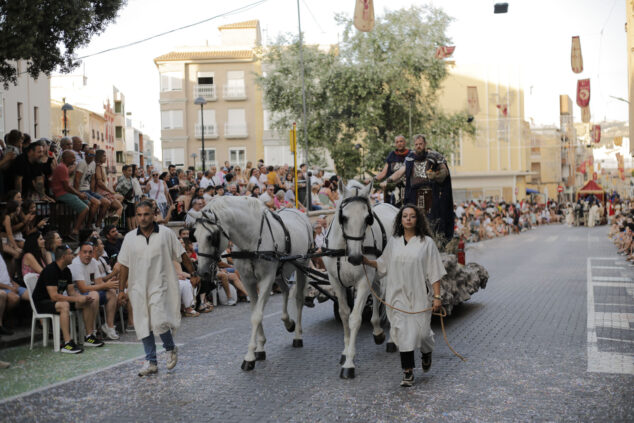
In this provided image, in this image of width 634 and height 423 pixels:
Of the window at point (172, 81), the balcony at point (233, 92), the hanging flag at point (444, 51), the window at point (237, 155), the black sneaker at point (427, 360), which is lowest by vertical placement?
the black sneaker at point (427, 360)

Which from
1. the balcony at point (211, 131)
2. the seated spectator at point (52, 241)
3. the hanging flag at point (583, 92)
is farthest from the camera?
the balcony at point (211, 131)

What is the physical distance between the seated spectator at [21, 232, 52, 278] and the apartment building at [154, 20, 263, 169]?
48.0m

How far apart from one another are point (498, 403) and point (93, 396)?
405 centimetres

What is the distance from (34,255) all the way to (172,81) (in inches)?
2011

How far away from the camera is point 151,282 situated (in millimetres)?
8500

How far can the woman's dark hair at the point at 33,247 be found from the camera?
11.8 meters

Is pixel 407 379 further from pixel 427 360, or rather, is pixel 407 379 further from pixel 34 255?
pixel 34 255

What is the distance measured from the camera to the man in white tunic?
8.44m

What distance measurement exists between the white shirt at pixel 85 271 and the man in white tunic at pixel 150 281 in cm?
288

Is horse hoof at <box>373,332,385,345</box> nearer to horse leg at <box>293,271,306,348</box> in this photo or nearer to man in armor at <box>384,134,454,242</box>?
horse leg at <box>293,271,306,348</box>

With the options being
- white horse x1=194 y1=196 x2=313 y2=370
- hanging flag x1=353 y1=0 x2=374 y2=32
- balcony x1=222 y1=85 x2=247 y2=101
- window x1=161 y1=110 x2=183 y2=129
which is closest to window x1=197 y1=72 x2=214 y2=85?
balcony x1=222 y1=85 x2=247 y2=101

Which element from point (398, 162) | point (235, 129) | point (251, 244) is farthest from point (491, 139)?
point (251, 244)

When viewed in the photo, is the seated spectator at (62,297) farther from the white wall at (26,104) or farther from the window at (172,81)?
the window at (172,81)

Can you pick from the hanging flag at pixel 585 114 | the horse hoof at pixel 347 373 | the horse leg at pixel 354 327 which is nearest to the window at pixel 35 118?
the hanging flag at pixel 585 114
